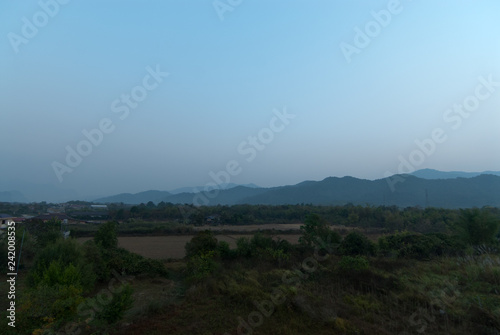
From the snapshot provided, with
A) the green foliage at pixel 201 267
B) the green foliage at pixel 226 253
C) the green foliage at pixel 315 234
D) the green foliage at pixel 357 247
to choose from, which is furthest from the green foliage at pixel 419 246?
the green foliage at pixel 201 267

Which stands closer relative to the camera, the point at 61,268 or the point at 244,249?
the point at 61,268

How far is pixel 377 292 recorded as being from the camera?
8.98 m

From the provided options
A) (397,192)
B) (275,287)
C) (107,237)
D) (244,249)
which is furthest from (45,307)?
(397,192)

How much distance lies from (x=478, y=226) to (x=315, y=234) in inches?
345

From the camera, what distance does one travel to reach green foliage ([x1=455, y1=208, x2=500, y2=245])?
1484 centimetres

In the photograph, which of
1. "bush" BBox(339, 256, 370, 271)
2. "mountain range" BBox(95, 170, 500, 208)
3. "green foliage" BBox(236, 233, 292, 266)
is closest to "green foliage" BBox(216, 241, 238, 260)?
"green foliage" BBox(236, 233, 292, 266)

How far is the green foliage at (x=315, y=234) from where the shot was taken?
47.9 ft

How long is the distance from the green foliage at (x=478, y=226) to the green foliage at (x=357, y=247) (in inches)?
226

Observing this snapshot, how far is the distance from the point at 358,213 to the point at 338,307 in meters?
32.5

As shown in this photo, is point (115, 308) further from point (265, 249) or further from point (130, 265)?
point (265, 249)

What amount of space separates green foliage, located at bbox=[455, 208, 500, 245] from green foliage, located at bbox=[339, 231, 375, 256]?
5730 millimetres

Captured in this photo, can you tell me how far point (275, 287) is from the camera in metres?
8.88

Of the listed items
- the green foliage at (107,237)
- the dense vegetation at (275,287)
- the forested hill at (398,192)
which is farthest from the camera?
the forested hill at (398,192)

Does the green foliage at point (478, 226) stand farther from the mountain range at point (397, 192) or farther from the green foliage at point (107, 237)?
the mountain range at point (397, 192)
